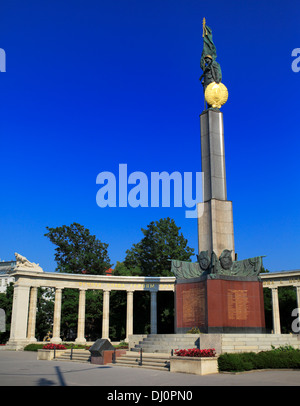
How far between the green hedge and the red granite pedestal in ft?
18.4

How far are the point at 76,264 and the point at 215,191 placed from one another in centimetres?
4857

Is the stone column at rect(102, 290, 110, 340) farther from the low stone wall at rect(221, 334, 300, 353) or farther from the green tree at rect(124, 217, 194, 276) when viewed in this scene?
the low stone wall at rect(221, 334, 300, 353)

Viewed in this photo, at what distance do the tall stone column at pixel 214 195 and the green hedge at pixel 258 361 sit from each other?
32.1 ft

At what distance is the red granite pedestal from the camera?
91.2 ft

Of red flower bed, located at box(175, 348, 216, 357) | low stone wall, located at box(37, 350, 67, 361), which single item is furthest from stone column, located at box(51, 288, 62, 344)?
red flower bed, located at box(175, 348, 216, 357)

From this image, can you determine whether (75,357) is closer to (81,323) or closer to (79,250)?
(81,323)

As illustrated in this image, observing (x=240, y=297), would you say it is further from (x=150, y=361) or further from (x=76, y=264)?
(x=76, y=264)

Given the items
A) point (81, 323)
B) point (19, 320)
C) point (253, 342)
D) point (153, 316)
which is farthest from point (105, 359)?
point (153, 316)

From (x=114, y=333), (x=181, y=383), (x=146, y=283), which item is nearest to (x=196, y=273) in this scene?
(x=181, y=383)

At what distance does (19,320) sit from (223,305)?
28.7 m

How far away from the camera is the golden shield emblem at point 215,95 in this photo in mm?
35719

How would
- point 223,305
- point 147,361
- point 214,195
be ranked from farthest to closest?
point 214,195 < point 223,305 < point 147,361

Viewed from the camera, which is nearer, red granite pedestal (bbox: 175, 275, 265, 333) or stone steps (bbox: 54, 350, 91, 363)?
red granite pedestal (bbox: 175, 275, 265, 333)

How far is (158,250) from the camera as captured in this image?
69.9 metres
